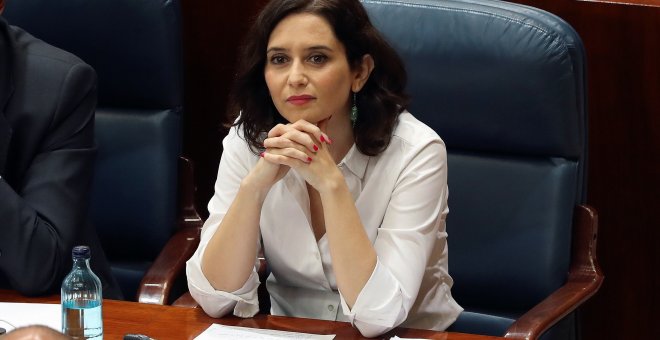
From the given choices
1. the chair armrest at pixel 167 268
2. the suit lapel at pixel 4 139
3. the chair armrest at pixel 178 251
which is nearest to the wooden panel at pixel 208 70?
the chair armrest at pixel 178 251

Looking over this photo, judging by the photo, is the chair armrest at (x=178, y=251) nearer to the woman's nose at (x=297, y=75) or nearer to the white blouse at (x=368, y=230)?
the white blouse at (x=368, y=230)

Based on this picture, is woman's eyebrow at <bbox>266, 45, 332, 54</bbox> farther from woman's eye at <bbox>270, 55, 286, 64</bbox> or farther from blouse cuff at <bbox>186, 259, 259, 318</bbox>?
blouse cuff at <bbox>186, 259, 259, 318</bbox>

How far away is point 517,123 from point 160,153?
95 centimetres

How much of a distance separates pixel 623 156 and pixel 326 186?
41.8 inches

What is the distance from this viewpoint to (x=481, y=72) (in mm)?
2518

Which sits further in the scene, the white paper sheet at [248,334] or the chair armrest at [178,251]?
A: the chair armrest at [178,251]

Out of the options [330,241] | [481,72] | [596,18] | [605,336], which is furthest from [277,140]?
[605,336]

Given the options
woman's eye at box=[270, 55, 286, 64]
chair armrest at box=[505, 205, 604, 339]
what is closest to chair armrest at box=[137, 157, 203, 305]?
woman's eye at box=[270, 55, 286, 64]

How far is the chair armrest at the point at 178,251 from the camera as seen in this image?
254cm

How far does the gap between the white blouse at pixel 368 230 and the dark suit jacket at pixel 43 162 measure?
30 centimetres

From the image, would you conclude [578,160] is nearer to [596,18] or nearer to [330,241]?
[596,18]

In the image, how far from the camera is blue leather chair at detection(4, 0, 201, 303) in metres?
2.89

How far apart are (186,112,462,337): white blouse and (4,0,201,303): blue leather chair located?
0.53 metres

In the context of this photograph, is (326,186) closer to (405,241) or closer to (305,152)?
(305,152)
